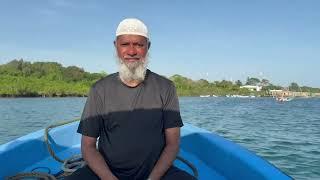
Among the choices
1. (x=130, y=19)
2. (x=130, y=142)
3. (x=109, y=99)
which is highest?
(x=130, y=19)

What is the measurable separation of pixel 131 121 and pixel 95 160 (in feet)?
1.10

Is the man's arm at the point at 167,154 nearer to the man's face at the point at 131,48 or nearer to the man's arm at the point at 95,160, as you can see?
the man's arm at the point at 95,160

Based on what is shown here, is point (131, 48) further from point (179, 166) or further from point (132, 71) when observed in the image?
point (179, 166)

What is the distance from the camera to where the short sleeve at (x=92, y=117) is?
2.61 meters

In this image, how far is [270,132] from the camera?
14.0 metres

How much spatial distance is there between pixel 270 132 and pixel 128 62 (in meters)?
12.1

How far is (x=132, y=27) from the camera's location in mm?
2654

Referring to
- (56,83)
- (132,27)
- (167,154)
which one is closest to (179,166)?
(167,154)

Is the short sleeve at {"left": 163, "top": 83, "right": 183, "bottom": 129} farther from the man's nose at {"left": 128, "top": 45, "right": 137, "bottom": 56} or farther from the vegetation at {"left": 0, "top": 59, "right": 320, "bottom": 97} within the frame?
the vegetation at {"left": 0, "top": 59, "right": 320, "bottom": 97}

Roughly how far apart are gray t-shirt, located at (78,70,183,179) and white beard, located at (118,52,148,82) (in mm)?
57

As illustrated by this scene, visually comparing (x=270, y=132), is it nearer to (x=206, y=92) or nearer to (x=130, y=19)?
(x=130, y=19)

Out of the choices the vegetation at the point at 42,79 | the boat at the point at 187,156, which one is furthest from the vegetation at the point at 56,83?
the boat at the point at 187,156

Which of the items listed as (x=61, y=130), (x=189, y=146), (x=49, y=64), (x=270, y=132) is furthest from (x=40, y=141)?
(x=49, y=64)

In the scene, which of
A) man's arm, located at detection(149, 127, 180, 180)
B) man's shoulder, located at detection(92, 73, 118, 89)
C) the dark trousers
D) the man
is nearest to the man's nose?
the man
